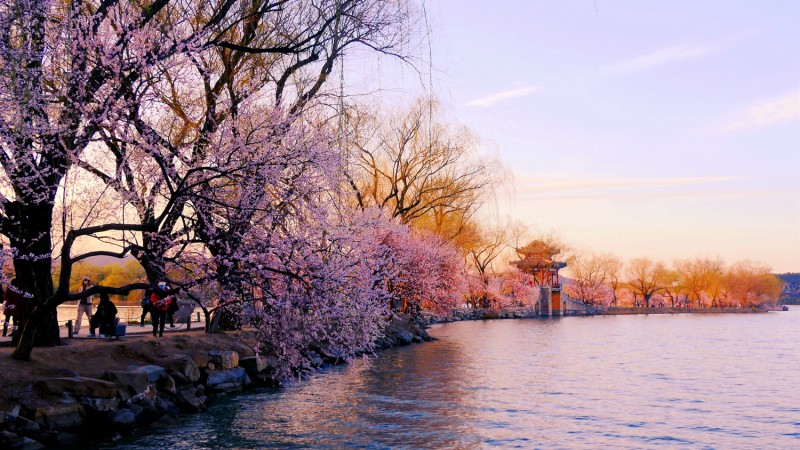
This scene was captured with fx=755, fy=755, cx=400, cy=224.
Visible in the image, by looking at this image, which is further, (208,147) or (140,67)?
(208,147)

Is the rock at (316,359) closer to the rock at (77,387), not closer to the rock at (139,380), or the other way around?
the rock at (139,380)

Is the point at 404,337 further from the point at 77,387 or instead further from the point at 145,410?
the point at 77,387

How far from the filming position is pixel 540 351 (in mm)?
39438

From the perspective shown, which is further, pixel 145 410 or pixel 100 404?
pixel 145 410

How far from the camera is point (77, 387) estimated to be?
1525 centimetres

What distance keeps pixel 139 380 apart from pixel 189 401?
1.95 meters

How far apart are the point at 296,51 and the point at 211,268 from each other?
5786mm

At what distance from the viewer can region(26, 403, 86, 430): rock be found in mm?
14211

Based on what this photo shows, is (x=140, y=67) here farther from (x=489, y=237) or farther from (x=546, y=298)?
(x=546, y=298)

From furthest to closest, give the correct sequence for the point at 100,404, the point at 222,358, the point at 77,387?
1. the point at 222,358
2. the point at 100,404
3. the point at 77,387

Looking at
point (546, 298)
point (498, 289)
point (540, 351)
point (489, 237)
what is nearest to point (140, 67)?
point (540, 351)

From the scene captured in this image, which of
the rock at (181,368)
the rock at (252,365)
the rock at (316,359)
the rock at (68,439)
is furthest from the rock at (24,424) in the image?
the rock at (316,359)

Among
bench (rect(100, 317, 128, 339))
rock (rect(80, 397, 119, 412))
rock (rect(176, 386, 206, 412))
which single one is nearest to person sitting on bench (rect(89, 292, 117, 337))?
bench (rect(100, 317, 128, 339))

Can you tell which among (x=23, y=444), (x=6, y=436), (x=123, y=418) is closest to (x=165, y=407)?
(x=123, y=418)
